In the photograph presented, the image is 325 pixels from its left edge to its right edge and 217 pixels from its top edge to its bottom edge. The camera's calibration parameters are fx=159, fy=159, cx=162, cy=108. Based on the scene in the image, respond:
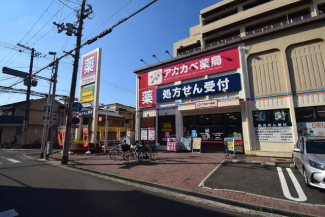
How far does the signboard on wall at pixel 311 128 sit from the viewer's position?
9.41 metres

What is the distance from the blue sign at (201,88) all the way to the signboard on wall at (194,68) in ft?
2.44

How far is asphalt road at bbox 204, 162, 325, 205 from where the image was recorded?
4.48 m

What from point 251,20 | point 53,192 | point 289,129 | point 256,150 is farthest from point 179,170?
→ point 251,20

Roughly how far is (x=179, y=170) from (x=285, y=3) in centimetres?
2954

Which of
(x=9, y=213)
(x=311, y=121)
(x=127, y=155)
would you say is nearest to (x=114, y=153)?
(x=127, y=155)

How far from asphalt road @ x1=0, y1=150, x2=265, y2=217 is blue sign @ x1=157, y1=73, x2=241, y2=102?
9.93 metres

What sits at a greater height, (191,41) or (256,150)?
(191,41)

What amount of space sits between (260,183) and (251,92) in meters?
7.86

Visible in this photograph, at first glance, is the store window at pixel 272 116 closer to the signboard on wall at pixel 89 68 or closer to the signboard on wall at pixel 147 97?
the signboard on wall at pixel 147 97

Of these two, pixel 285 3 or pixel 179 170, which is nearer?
pixel 179 170

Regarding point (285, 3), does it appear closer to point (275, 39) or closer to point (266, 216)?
point (275, 39)

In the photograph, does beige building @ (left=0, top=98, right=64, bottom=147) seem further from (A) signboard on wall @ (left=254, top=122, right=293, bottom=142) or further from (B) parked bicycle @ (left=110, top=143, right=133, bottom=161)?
(A) signboard on wall @ (left=254, top=122, right=293, bottom=142)

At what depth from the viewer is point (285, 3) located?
23.2m

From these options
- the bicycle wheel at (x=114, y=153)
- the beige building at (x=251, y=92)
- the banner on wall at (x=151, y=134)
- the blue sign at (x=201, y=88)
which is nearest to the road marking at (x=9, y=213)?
the bicycle wheel at (x=114, y=153)
